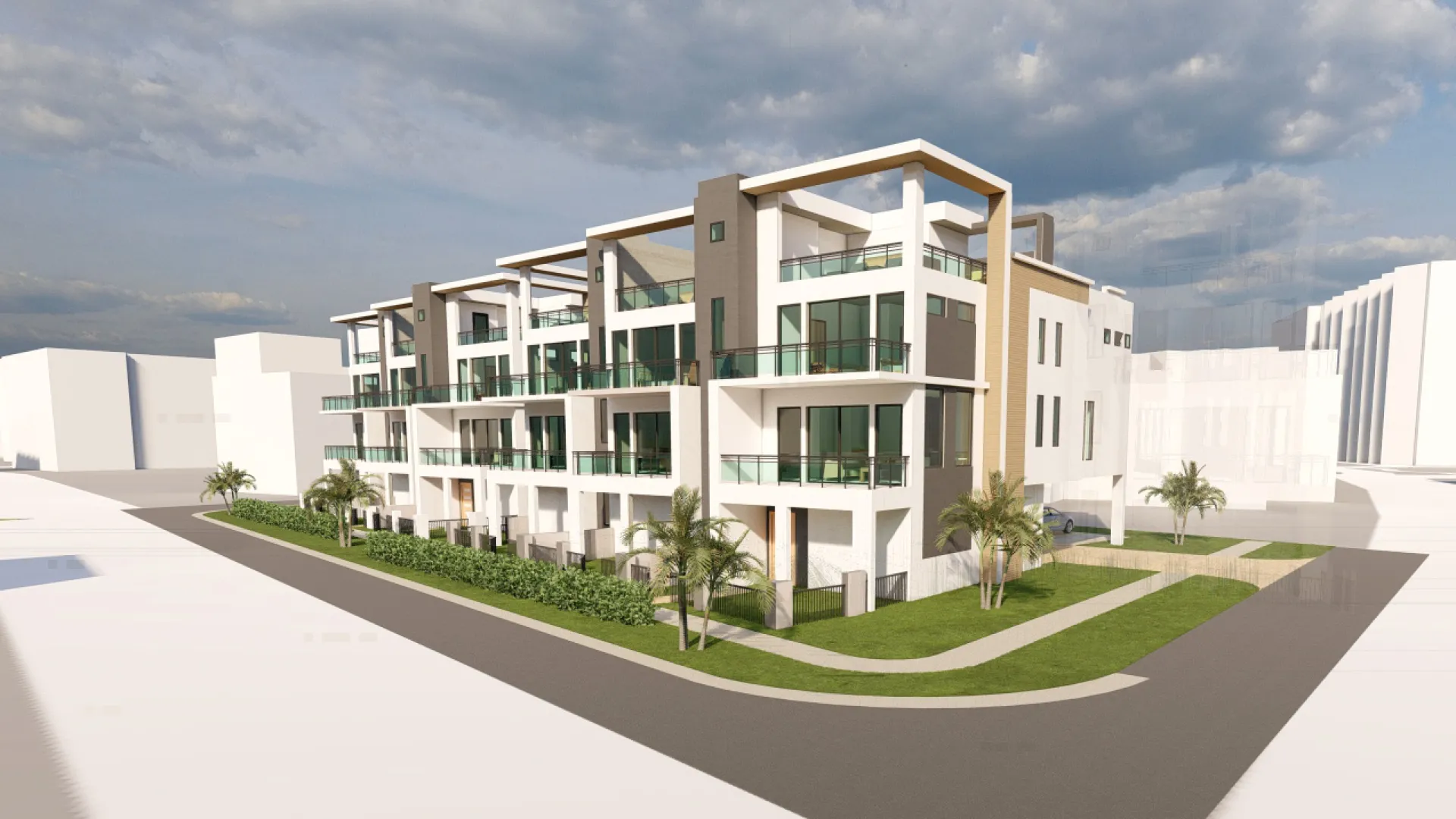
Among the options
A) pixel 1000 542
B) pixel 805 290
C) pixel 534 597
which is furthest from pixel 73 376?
pixel 1000 542

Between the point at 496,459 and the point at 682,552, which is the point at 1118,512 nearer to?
the point at 682,552

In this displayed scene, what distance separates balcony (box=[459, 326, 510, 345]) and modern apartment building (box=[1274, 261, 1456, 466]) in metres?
82.2

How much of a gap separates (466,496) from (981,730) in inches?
1265

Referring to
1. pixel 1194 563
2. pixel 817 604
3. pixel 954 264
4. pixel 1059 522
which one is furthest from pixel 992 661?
pixel 1059 522

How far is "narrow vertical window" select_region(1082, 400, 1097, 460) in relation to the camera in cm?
2731

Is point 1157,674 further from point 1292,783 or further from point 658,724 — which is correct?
point 658,724

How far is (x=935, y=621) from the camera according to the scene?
17781 millimetres

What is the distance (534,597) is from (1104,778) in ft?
50.4

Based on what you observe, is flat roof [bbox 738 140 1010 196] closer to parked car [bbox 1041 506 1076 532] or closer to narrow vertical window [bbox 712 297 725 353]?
narrow vertical window [bbox 712 297 725 353]

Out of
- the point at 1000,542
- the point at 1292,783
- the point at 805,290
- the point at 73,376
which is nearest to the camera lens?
the point at 1292,783

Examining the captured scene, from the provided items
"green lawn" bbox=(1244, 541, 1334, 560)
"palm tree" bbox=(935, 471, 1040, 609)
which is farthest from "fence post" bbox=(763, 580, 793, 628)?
"green lawn" bbox=(1244, 541, 1334, 560)

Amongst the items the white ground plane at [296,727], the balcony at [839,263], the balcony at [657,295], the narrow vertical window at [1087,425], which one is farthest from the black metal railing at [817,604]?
the narrow vertical window at [1087,425]

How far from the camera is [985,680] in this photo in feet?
42.9

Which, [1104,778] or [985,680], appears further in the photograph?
[985,680]
